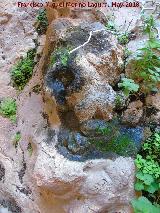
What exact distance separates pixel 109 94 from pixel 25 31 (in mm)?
1424

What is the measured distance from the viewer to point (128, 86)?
2629 millimetres

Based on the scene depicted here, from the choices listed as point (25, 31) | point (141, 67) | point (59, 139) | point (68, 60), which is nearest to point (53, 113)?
point (59, 139)

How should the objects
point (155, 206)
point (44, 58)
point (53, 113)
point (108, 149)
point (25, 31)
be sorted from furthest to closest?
1. point (25, 31)
2. point (44, 58)
3. point (53, 113)
4. point (108, 149)
5. point (155, 206)

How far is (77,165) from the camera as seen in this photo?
8.18 ft

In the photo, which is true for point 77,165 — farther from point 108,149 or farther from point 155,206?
point 155,206

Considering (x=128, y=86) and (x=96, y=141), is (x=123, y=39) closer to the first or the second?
(x=128, y=86)

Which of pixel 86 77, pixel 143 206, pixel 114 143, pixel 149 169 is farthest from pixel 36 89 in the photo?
pixel 143 206

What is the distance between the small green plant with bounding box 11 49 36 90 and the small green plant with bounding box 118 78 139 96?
1.01 meters

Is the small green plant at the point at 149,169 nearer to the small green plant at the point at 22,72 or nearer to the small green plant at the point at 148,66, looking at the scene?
the small green plant at the point at 148,66

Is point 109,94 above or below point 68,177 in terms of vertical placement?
above

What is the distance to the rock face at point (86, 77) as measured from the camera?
8.55ft

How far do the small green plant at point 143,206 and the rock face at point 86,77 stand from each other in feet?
2.14

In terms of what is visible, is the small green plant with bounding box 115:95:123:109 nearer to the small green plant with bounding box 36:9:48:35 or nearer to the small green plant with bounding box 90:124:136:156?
the small green plant with bounding box 90:124:136:156

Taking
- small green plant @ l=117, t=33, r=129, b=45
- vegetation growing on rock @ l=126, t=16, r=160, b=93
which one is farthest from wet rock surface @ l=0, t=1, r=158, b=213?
small green plant @ l=117, t=33, r=129, b=45
